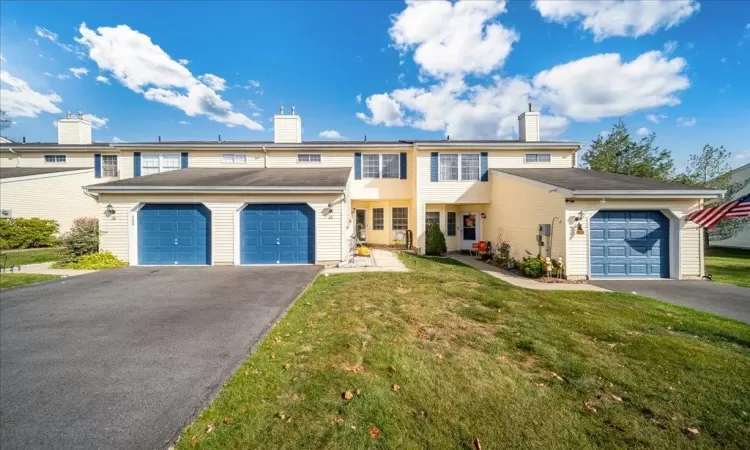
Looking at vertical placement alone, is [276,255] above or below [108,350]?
above

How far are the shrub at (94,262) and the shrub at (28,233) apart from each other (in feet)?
Result: 24.3

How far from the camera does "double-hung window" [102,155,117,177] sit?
1645 cm

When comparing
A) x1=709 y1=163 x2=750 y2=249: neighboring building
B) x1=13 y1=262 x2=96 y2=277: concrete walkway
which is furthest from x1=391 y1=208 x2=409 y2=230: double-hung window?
x1=709 y1=163 x2=750 y2=249: neighboring building

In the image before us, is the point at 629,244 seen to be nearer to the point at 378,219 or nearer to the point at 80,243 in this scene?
the point at 378,219

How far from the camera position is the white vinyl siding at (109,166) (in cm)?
1644

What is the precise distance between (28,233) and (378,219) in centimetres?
1800

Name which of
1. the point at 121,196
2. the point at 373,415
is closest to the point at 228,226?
the point at 121,196

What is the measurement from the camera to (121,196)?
1030cm

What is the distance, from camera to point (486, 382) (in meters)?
3.28

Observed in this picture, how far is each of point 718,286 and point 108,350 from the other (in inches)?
581

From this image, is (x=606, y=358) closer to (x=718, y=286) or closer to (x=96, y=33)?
(x=718, y=286)

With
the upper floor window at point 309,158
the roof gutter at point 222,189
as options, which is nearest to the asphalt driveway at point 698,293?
the roof gutter at point 222,189

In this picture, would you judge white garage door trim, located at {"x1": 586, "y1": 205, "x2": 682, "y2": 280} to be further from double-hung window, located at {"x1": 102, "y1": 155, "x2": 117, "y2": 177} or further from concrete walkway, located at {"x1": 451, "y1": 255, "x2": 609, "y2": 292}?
double-hung window, located at {"x1": 102, "y1": 155, "x2": 117, "y2": 177}

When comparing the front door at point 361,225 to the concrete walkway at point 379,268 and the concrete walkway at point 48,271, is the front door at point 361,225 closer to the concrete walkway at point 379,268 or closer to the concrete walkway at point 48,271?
the concrete walkway at point 379,268
